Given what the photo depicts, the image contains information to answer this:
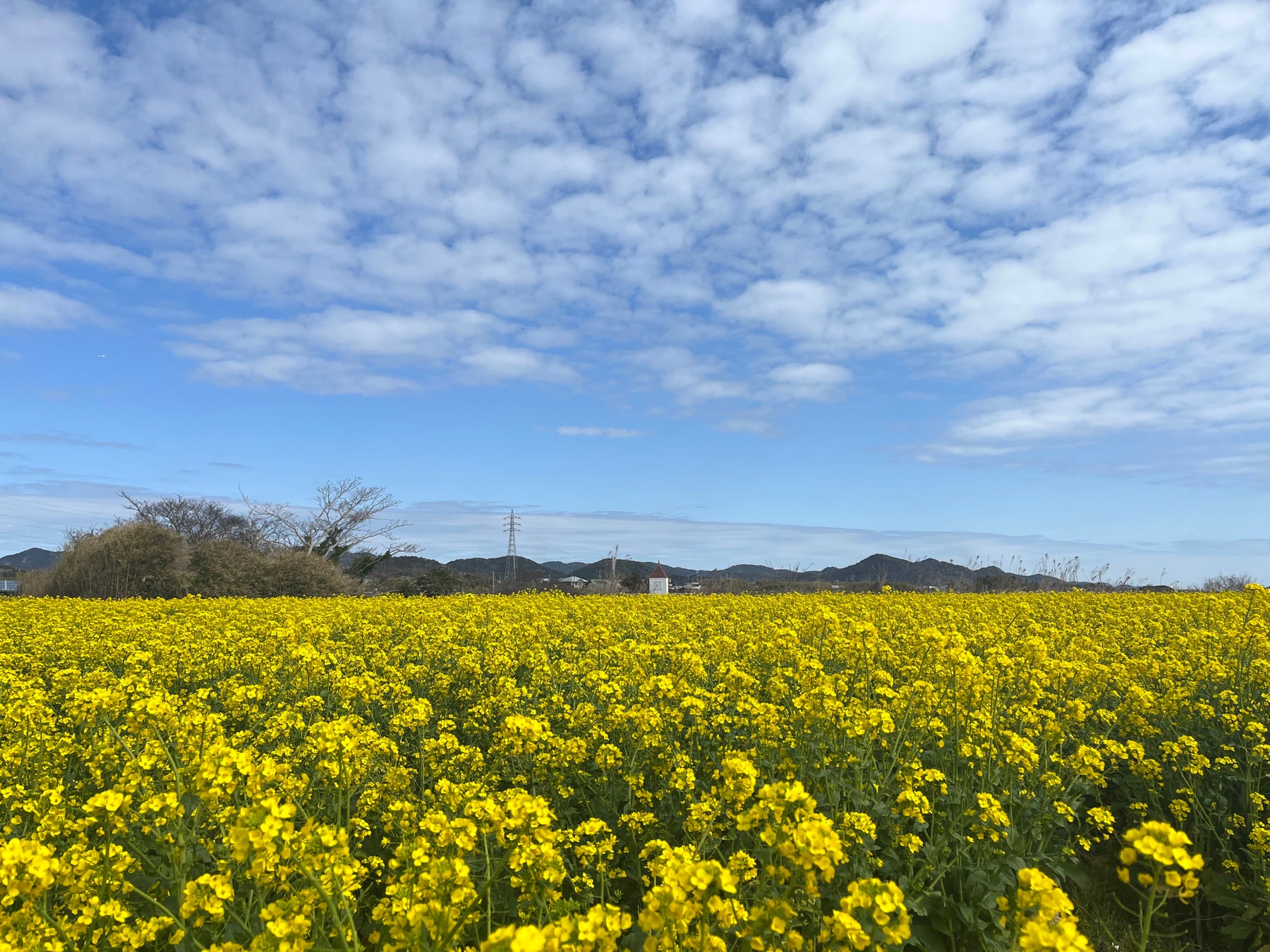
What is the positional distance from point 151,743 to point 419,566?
36.5 m

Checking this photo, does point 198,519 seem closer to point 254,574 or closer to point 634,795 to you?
point 254,574

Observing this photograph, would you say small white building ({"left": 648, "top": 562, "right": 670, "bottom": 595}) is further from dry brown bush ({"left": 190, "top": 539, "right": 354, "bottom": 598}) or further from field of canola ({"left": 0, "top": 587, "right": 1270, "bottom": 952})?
field of canola ({"left": 0, "top": 587, "right": 1270, "bottom": 952})

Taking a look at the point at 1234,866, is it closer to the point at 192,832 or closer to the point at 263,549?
the point at 192,832

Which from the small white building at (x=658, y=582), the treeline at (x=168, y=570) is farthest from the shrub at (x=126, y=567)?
the small white building at (x=658, y=582)

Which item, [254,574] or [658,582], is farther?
[658,582]

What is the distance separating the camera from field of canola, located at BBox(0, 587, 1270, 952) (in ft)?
9.03

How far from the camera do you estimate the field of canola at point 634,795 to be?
9.03 feet

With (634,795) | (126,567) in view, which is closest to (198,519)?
(126,567)

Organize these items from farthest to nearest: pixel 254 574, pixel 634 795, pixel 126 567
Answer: pixel 254 574 → pixel 126 567 → pixel 634 795

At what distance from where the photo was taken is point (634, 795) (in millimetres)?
4812

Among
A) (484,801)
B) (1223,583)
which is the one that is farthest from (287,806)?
(1223,583)

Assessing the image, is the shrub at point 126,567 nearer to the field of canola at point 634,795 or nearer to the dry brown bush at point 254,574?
the dry brown bush at point 254,574

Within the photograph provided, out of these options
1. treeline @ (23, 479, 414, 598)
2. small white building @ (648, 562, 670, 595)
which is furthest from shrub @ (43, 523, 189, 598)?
small white building @ (648, 562, 670, 595)

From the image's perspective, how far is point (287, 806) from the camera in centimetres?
281
